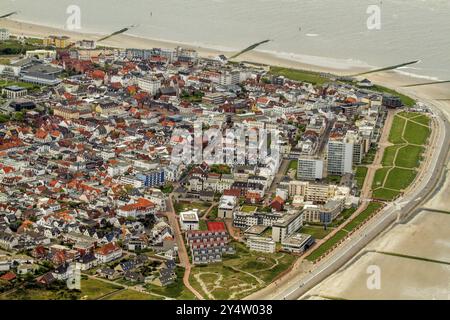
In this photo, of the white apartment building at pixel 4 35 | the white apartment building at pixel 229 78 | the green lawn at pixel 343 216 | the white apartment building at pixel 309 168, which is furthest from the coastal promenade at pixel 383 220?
the white apartment building at pixel 4 35

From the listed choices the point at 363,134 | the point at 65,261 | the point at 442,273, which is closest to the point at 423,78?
the point at 363,134

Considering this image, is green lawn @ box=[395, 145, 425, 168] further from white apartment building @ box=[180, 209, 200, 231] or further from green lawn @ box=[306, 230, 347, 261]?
white apartment building @ box=[180, 209, 200, 231]

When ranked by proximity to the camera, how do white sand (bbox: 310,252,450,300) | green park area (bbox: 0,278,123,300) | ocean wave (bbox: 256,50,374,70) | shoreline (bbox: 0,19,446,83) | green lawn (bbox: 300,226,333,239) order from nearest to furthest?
green park area (bbox: 0,278,123,300) → white sand (bbox: 310,252,450,300) → green lawn (bbox: 300,226,333,239) → shoreline (bbox: 0,19,446,83) → ocean wave (bbox: 256,50,374,70)


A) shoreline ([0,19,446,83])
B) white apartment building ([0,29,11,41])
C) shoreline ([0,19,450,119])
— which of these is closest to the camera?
shoreline ([0,19,450,119])

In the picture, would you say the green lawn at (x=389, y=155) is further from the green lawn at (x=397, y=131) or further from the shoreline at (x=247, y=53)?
the shoreline at (x=247, y=53)

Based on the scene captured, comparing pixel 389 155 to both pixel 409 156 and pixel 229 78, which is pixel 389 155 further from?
pixel 229 78

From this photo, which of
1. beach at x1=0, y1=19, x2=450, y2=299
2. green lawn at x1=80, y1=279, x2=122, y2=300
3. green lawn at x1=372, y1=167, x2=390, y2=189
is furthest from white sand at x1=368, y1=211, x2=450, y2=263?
green lawn at x1=80, y1=279, x2=122, y2=300

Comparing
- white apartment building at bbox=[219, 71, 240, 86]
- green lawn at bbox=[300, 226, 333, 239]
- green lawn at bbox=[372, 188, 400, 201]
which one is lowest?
green lawn at bbox=[300, 226, 333, 239]
